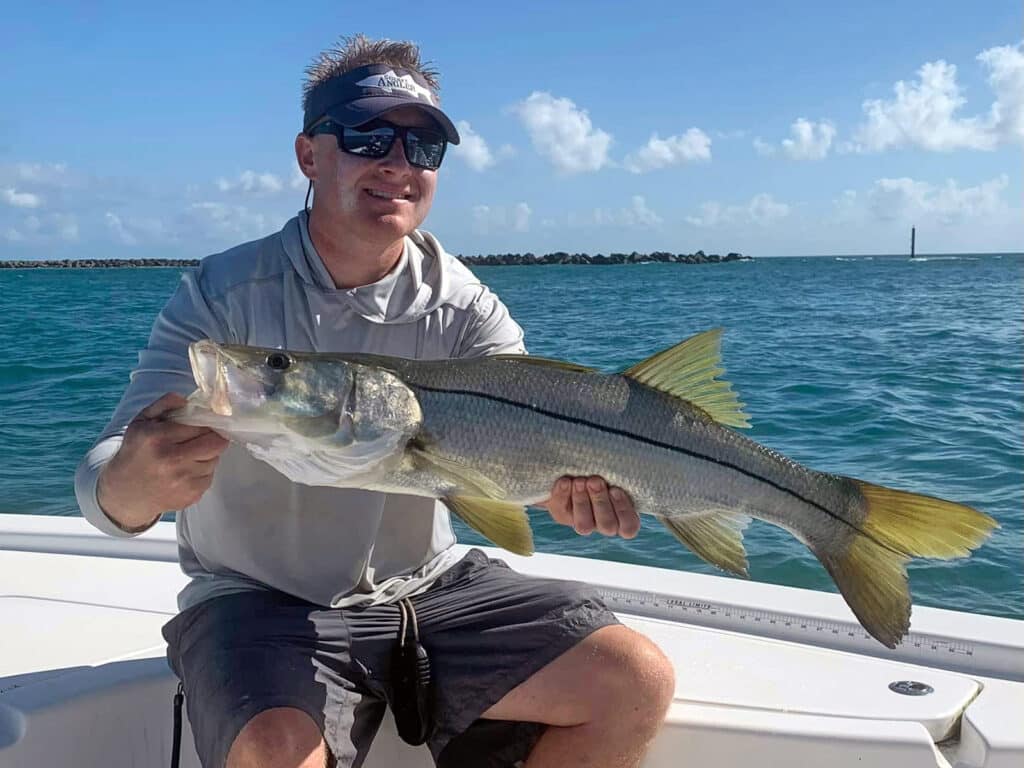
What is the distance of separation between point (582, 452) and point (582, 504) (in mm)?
149

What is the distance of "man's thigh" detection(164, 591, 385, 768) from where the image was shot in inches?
96.3

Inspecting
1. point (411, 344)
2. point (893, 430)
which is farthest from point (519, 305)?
point (411, 344)

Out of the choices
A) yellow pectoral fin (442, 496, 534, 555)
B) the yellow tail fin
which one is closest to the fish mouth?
yellow pectoral fin (442, 496, 534, 555)

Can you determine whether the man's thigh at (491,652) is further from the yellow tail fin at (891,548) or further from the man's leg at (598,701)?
the yellow tail fin at (891,548)

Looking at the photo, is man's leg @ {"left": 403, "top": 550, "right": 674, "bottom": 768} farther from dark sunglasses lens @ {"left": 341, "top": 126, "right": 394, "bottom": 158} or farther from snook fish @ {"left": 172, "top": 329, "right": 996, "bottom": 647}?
dark sunglasses lens @ {"left": 341, "top": 126, "right": 394, "bottom": 158}

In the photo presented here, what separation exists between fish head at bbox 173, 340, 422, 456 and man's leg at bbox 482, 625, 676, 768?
2.71 ft

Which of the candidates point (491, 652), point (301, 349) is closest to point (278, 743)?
point (491, 652)

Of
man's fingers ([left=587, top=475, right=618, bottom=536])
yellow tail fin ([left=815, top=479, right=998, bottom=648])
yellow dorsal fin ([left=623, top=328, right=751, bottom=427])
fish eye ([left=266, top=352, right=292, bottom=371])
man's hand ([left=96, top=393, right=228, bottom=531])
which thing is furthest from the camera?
yellow dorsal fin ([left=623, top=328, right=751, bottom=427])

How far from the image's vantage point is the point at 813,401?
13484mm

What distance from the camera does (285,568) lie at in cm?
289

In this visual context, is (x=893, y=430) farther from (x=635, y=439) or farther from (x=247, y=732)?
(x=247, y=732)

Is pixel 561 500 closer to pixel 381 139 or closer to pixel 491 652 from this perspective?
pixel 491 652

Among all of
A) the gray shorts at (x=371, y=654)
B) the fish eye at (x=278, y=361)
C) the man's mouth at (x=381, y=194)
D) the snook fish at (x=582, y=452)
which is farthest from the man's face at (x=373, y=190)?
the gray shorts at (x=371, y=654)

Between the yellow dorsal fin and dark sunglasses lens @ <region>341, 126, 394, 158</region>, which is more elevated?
dark sunglasses lens @ <region>341, 126, 394, 158</region>
